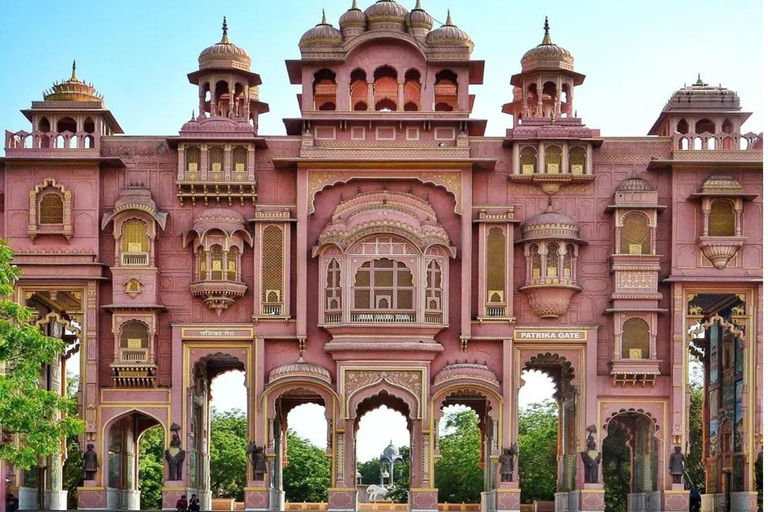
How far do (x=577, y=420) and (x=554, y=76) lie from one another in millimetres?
8714

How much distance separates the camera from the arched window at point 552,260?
36.1m

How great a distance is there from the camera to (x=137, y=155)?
37.0 meters

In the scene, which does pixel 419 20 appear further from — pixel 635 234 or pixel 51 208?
pixel 51 208

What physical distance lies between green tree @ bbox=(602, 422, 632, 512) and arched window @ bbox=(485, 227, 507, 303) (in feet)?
55.7

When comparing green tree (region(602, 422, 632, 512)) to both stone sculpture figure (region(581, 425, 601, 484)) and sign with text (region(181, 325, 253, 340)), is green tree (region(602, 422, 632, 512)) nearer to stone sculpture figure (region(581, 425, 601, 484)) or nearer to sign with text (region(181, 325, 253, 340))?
stone sculpture figure (region(581, 425, 601, 484))

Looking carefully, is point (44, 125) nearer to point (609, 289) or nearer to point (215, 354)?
point (215, 354)

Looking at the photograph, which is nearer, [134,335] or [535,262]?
[134,335]

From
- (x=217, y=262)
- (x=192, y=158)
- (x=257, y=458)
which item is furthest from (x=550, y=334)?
(x=192, y=158)

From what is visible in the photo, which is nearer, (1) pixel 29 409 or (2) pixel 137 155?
(1) pixel 29 409

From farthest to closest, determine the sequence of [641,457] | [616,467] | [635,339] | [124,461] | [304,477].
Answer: [304,477] < [616,467] < [124,461] < [641,457] < [635,339]

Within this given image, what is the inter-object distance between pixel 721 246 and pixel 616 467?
18030 millimetres

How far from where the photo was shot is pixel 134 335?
3606cm

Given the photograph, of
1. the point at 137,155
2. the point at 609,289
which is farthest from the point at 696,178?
the point at 137,155

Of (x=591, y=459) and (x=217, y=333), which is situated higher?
(x=217, y=333)
